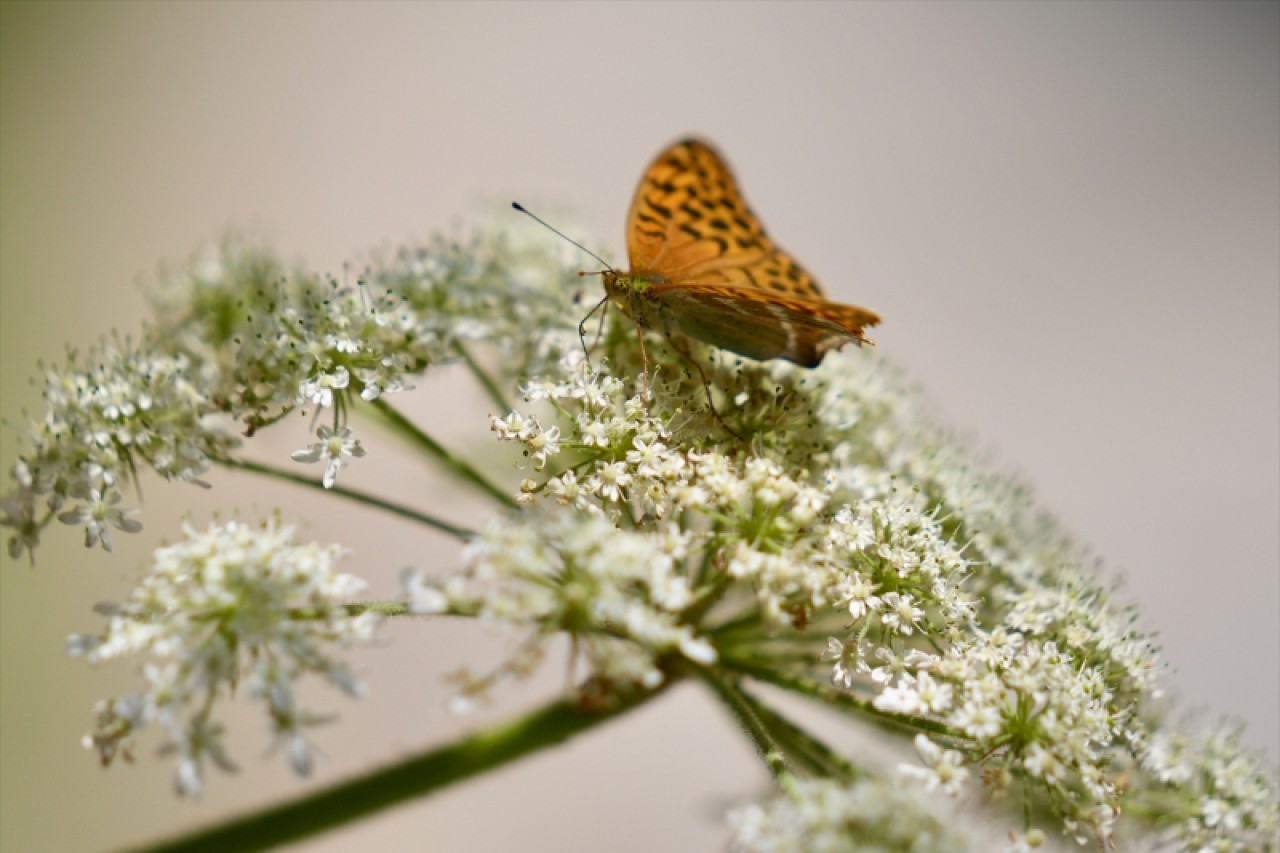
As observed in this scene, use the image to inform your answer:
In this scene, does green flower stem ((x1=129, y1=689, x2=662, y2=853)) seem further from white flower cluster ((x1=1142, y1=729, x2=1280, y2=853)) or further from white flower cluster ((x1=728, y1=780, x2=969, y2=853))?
white flower cluster ((x1=1142, y1=729, x2=1280, y2=853))

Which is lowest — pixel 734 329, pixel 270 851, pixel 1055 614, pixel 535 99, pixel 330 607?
pixel 1055 614

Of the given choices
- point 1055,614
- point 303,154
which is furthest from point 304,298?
point 303,154

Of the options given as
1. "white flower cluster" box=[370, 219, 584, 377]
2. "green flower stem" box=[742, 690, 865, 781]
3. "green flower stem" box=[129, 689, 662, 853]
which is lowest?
"green flower stem" box=[742, 690, 865, 781]

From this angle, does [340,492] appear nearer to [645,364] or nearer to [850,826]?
[645,364]

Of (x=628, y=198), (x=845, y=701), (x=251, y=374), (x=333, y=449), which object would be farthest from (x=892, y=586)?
(x=628, y=198)

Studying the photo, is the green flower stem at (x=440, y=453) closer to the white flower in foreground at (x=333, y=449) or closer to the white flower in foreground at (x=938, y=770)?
the white flower in foreground at (x=333, y=449)

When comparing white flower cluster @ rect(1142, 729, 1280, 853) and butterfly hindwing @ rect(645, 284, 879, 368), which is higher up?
butterfly hindwing @ rect(645, 284, 879, 368)

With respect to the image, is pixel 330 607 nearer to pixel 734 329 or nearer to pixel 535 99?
pixel 734 329

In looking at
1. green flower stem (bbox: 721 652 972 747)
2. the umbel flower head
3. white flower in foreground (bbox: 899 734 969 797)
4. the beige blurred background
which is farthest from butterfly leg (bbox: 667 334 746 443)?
the beige blurred background
